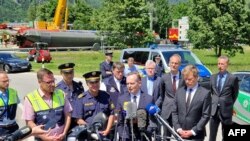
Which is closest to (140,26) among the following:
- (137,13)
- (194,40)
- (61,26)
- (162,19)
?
(137,13)

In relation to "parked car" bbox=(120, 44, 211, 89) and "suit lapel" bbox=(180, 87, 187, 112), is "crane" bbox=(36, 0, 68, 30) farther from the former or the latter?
"suit lapel" bbox=(180, 87, 187, 112)

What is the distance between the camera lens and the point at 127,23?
40719 millimetres

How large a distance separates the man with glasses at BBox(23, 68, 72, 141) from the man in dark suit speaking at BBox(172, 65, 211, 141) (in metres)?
1.66

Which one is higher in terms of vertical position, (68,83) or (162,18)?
(162,18)

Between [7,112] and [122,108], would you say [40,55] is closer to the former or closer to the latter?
[7,112]

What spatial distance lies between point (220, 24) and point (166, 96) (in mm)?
28751

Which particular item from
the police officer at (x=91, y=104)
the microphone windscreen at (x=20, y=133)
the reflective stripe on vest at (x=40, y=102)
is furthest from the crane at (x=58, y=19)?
the microphone windscreen at (x=20, y=133)

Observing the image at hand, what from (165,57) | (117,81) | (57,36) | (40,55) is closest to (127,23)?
(40,55)

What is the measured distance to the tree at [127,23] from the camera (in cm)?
4081

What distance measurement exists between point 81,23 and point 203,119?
7799cm

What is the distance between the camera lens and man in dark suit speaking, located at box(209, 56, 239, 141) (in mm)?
7973

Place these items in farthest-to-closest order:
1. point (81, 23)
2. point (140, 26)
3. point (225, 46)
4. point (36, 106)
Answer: point (81, 23), point (140, 26), point (225, 46), point (36, 106)

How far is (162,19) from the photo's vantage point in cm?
10100

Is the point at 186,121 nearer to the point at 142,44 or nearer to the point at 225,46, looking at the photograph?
the point at 225,46
